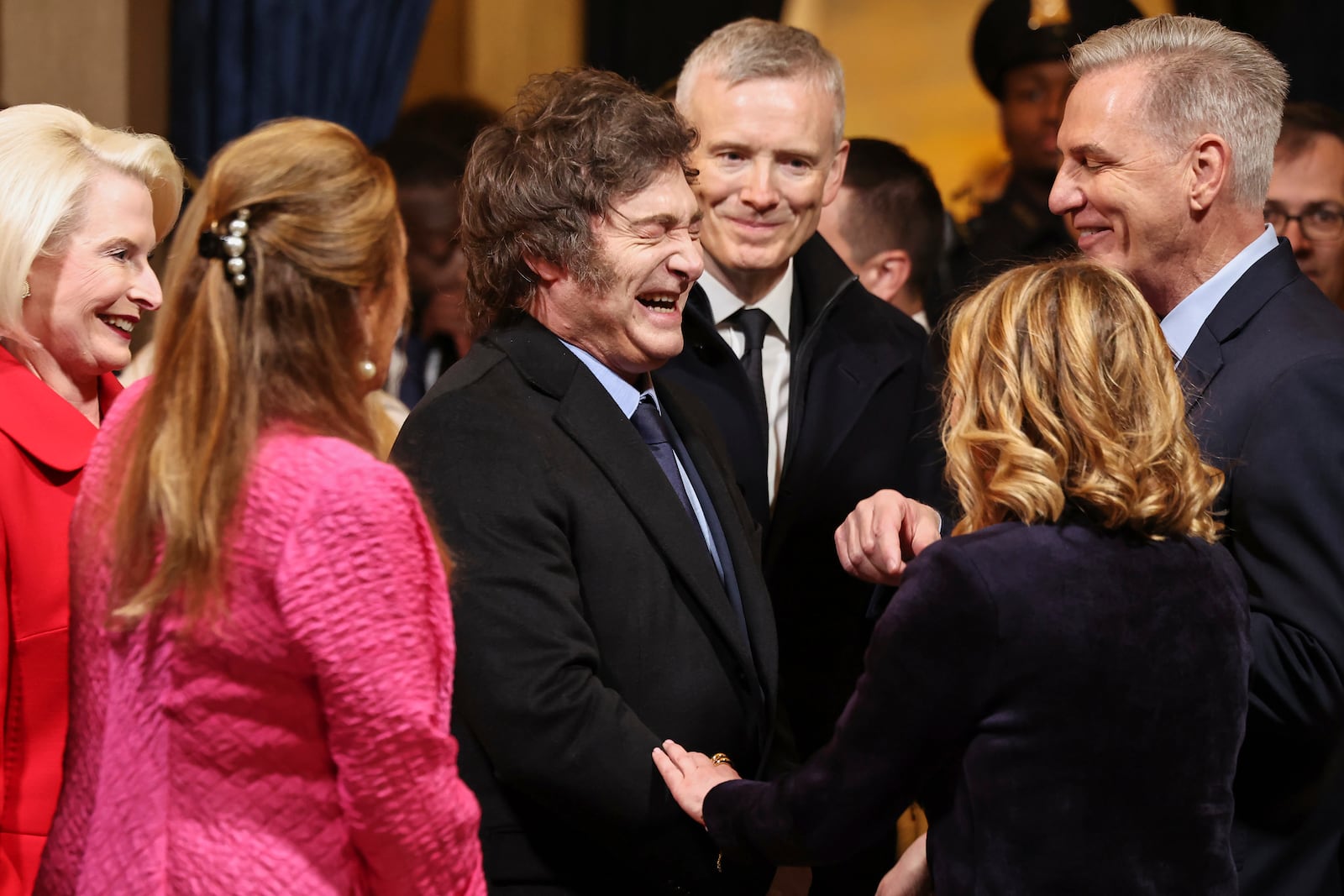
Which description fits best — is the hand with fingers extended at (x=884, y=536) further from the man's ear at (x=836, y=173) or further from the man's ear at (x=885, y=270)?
the man's ear at (x=885, y=270)

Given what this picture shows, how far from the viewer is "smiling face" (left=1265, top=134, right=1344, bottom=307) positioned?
3.57m

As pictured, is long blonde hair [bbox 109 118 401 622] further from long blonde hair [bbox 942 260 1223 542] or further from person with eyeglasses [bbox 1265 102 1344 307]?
person with eyeglasses [bbox 1265 102 1344 307]

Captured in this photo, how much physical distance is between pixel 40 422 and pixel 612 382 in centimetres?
80

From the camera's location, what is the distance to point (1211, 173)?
2338mm

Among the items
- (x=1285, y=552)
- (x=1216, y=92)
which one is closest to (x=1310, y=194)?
(x=1216, y=92)

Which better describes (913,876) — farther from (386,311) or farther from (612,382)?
(386,311)

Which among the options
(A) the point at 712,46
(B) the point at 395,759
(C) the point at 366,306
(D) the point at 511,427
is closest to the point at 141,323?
(A) the point at 712,46

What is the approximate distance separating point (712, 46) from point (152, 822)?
6.54 ft

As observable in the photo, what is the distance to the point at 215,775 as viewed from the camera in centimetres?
150

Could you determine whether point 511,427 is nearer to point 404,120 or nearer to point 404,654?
point 404,654

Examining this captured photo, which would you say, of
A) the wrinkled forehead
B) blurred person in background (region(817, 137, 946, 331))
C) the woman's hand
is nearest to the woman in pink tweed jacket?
the woman's hand

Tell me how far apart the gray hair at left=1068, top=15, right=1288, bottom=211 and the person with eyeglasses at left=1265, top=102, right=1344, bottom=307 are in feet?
4.08

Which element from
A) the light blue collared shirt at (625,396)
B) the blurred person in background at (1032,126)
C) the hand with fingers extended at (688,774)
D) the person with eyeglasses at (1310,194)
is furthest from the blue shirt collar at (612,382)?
the blurred person in background at (1032,126)

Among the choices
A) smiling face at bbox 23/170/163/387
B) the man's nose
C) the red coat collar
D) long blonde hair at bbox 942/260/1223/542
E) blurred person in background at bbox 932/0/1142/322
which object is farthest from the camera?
blurred person in background at bbox 932/0/1142/322
